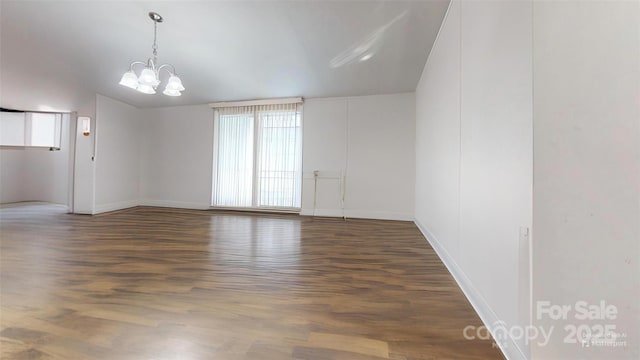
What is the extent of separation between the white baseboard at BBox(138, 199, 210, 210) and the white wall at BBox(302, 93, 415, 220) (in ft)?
8.62

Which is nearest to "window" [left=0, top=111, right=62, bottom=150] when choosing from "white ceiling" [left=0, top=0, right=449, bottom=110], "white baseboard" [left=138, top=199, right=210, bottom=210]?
"white ceiling" [left=0, top=0, right=449, bottom=110]

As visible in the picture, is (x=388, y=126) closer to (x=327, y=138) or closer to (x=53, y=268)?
(x=327, y=138)

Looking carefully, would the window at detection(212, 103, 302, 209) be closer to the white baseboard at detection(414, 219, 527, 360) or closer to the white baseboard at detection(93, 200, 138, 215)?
the white baseboard at detection(93, 200, 138, 215)

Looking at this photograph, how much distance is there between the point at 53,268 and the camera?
198cm

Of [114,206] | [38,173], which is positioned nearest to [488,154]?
[114,206]

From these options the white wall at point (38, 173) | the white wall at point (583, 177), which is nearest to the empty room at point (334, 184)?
the white wall at point (583, 177)

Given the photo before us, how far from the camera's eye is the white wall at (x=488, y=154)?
0.96m

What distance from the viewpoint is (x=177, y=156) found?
562 centimetres

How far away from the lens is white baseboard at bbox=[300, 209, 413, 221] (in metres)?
4.45

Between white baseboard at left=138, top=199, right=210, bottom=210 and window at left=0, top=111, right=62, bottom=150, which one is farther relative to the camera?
window at left=0, top=111, right=62, bottom=150

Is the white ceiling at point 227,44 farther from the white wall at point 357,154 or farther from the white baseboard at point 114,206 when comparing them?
the white baseboard at point 114,206

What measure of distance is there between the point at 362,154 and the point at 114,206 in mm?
5758

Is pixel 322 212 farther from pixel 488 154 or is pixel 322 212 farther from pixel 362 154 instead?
pixel 488 154

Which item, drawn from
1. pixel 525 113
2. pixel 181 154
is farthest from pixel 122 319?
pixel 181 154
